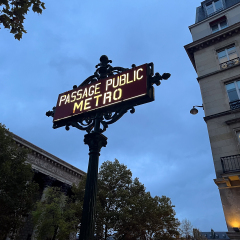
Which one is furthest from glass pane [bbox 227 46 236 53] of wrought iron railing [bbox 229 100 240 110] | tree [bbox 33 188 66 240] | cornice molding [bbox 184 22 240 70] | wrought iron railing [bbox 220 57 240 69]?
tree [bbox 33 188 66 240]

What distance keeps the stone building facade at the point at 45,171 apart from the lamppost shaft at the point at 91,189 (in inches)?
1104

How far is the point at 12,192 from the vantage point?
60.8ft

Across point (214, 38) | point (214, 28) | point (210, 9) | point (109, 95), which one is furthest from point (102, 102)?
point (210, 9)

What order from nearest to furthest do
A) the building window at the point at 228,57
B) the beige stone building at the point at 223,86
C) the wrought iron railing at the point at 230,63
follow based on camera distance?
the beige stone building at the point at 223,86
the wrought iron railing at the point at 230,63
the building window at the point at 228,57

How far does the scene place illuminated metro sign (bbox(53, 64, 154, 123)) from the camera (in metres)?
6.10

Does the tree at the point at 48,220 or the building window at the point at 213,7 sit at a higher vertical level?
the building window at the point at 213,7

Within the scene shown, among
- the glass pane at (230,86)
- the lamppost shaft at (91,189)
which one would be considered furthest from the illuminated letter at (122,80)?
the glass pane at (230,86)

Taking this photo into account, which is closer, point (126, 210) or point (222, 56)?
point (222, 56)

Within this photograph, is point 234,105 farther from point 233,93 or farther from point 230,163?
point 230,163

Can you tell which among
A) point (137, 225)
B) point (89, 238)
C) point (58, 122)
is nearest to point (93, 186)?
point (89, 238)

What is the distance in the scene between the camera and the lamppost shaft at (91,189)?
479 cm

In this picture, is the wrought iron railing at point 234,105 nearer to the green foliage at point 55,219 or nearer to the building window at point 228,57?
the building window at point 228,57

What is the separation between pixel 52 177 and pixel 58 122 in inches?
1226

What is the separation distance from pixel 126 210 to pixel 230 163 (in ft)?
42.9
